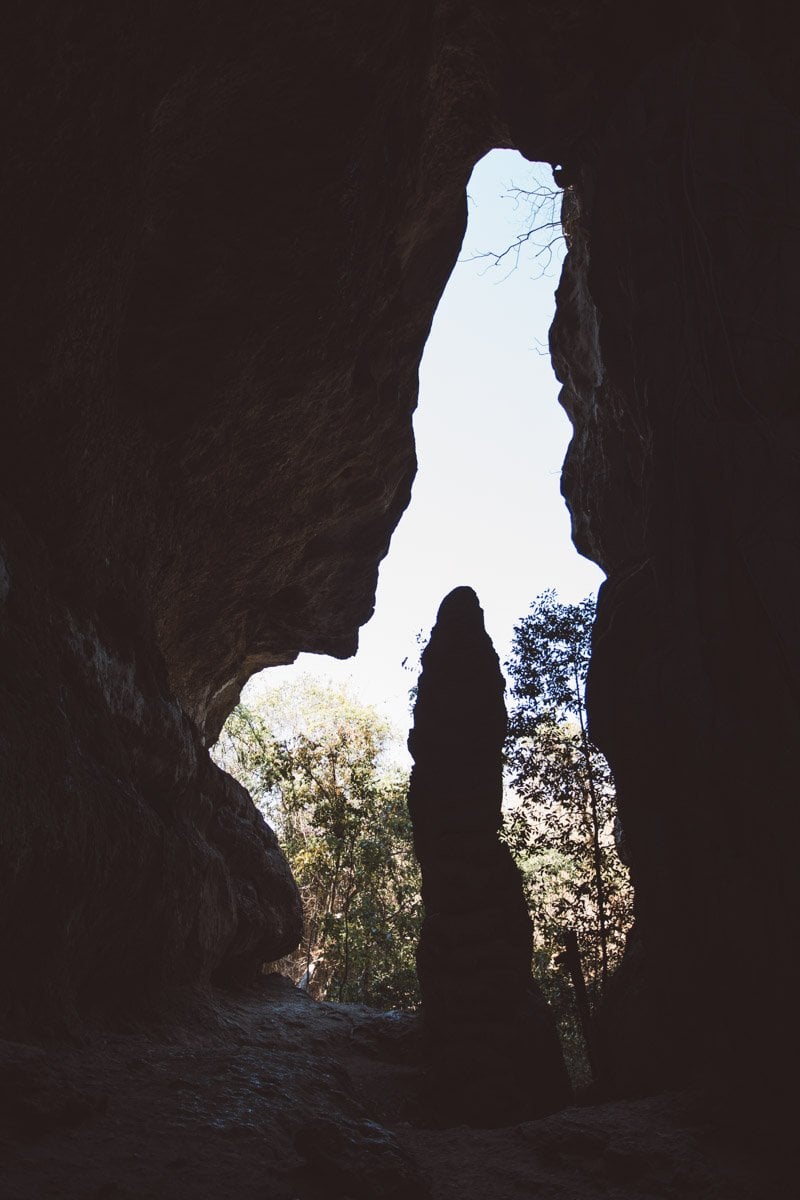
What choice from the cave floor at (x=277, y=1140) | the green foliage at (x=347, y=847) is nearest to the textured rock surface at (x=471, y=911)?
the cave floor at (x=277, y=1140)

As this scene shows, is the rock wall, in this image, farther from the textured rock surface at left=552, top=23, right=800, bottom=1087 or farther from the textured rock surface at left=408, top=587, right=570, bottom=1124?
the textured rock surface at left=408, top=587, right=570, bottom=1124

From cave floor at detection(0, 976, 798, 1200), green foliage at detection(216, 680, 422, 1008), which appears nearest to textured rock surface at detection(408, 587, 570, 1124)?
cave floor at detection(0, 976, 798, 1200)

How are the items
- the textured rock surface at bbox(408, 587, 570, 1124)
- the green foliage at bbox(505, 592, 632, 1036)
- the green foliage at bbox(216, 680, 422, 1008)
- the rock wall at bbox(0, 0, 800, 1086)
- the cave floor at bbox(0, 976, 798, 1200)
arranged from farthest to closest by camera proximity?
the green foliage at bbox(216, 680, 422, 1008)
the green foliage at bbox(505, 592, 632, 1036)
the textured rock surface at bbox(408, 587, 570, 1124)
the rock wall at bbox(0, 0, 800, 1086)
the cave floor at bbox(0, 976, 798, 1200)

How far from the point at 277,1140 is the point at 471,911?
22.6 ft

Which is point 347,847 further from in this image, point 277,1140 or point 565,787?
point 277,1140

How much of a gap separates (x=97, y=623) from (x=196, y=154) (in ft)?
18.3

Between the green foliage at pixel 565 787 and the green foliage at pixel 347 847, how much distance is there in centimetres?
654

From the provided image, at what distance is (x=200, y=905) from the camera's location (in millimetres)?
9625

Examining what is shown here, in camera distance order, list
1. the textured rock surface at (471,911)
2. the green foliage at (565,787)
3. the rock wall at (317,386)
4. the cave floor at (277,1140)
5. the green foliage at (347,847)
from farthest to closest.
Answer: the green foliage at (347,847)
the green foliage at (565,787)
the textured rock surface at (471,911)
the rock wall at (317,386)
the cave floor at (277,1140)

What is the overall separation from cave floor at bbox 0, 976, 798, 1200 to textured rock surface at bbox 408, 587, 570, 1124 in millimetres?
1432

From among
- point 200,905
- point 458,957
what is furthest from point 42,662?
point 458,957

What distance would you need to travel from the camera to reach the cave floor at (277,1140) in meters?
3.67

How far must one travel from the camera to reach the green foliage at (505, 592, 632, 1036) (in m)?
14.4

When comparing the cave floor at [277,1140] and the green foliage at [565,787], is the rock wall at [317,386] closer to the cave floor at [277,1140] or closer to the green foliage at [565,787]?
the cave floor at [277,1140]
